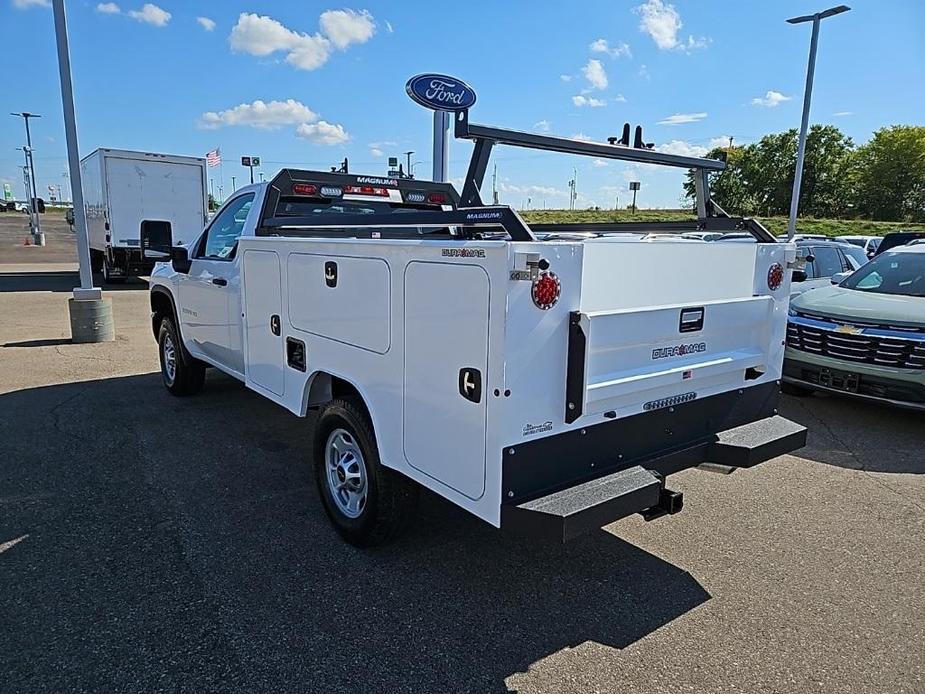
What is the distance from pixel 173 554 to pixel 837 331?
5.95 m

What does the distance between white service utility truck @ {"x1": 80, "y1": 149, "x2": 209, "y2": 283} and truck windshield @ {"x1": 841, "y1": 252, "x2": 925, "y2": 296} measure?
1450 centimetres

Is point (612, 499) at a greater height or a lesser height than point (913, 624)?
greater

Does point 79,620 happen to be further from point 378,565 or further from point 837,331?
point 837,331

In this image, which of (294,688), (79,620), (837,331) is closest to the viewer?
(294,688)

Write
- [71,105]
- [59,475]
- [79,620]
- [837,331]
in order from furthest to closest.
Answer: [71,105] < [837,331] < [59,475] < [79,620]

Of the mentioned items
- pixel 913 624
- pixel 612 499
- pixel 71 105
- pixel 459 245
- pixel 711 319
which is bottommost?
pixel 913 624

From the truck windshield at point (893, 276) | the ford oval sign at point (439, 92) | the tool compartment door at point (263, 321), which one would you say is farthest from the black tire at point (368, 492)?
the truck windshield at point (893, 276)

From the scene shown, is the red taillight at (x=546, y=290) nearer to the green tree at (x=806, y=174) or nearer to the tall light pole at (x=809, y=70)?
the tall light pole at (x=809, y=70)

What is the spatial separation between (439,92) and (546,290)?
525 centimetres

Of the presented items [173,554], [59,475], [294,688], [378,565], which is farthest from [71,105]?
[294,688]

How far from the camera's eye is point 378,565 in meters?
3.46

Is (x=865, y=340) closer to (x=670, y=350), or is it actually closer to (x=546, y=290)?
(x=670, y=350)

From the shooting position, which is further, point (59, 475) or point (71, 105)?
point (71, 105)

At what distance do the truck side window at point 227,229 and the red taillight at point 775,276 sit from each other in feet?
12.3
